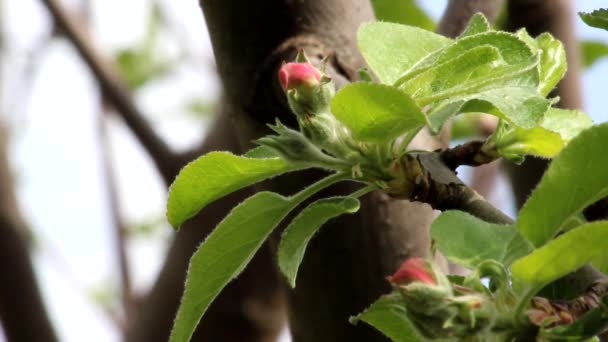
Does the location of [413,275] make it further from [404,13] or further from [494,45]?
[404,13]

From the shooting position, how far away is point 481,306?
0.53 metres

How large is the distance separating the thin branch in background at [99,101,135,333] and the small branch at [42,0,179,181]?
17.8 inches

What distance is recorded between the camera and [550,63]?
0.71 meters

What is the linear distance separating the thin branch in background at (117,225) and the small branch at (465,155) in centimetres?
162

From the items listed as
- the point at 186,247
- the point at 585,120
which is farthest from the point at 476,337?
the point at 186,247

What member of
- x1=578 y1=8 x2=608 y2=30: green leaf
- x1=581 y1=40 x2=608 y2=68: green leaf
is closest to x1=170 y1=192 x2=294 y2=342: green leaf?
x1=578 y1=8 x2=608 y2=30: green leaf

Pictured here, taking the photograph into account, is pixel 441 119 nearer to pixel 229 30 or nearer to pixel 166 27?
pixel 229 30

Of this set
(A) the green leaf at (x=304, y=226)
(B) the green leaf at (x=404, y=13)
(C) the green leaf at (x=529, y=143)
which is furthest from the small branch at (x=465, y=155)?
(B) the green leaf at (x=404, y=13)

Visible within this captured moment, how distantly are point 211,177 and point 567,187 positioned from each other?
0.24 metres

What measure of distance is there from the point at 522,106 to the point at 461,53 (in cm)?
5

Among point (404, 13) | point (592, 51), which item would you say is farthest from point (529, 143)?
point (592, 51)

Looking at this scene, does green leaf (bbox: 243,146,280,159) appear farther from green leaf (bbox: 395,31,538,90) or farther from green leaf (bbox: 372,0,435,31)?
green leaf (bbox: 372,0,435,31)

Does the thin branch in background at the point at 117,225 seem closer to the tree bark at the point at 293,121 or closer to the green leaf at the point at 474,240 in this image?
the tree bark at the point at 293,121

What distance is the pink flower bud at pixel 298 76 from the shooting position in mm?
597
